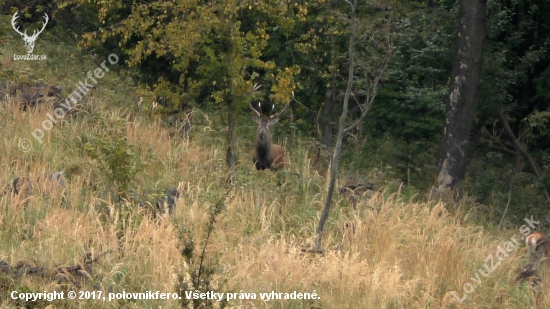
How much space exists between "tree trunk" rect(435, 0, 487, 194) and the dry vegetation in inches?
65.9

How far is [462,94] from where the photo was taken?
13406mm

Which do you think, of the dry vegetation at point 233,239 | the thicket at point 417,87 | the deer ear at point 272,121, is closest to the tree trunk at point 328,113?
the thicket at point 417,87

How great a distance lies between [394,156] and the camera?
17188 mm

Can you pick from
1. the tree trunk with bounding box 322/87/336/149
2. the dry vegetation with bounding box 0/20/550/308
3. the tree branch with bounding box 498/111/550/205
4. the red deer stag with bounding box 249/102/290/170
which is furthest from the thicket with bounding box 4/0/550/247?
the dry vegetation with bounding box 0/20/550/308

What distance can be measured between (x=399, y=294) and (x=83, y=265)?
3088 millimetres

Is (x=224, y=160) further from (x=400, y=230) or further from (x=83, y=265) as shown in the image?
(x=83, y=265)

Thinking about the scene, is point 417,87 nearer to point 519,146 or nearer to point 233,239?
point 519,146

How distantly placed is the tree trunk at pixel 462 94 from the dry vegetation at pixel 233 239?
5.49 ft

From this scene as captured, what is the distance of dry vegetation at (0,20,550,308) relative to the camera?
771cm

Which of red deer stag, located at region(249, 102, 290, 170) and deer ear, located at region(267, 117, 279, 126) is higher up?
deer ear, located at region(267, 117, 279, 126)

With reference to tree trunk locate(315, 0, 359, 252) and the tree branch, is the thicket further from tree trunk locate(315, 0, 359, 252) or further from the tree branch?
tree trunk locate(315, 0, 359, 252)

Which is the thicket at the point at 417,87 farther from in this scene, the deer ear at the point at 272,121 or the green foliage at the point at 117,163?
the green foliage at the point at 117,163

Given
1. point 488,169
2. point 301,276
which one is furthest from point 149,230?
point 488,169

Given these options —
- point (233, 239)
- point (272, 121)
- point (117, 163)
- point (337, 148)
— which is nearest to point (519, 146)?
point (272, 121)
